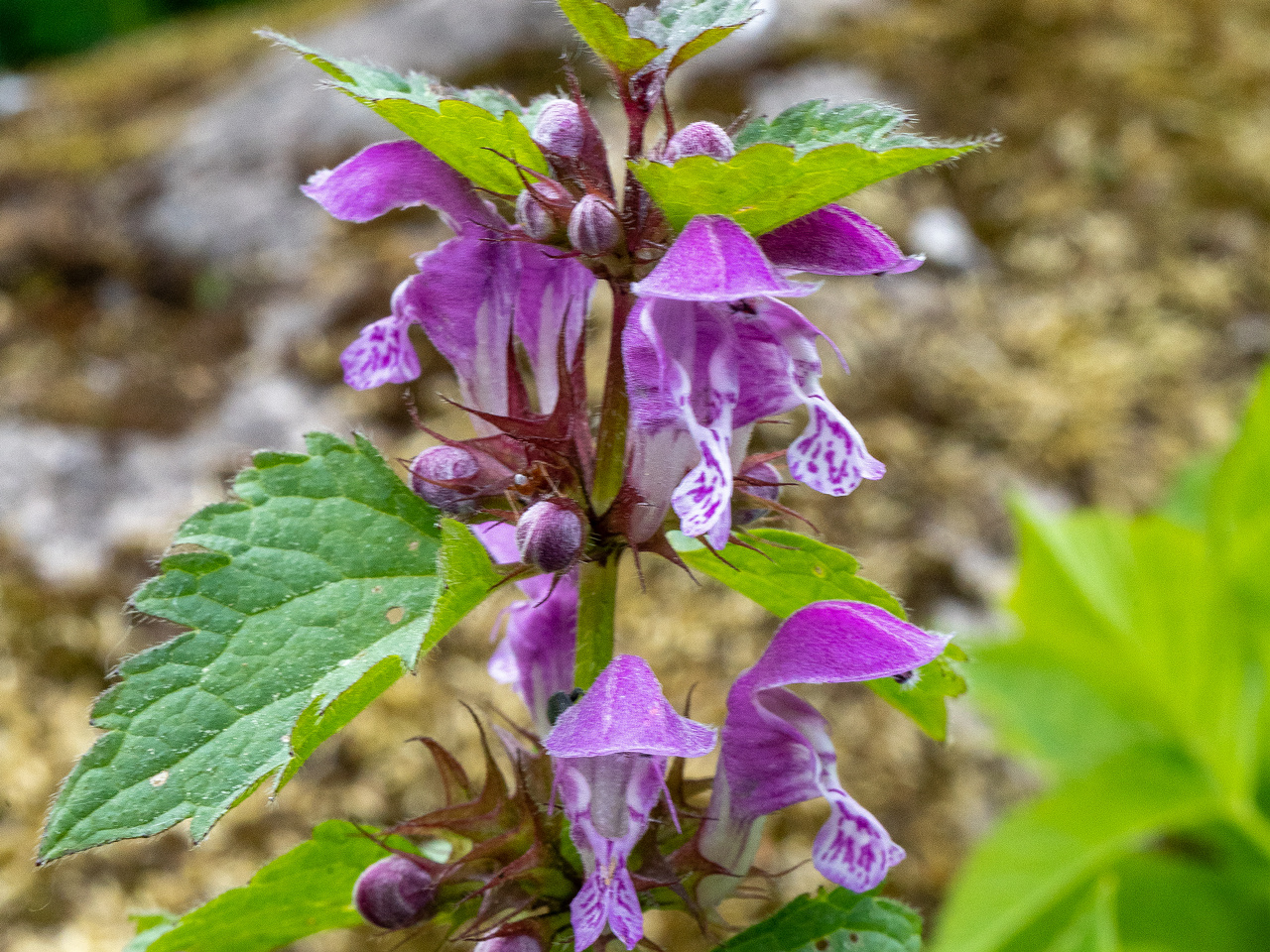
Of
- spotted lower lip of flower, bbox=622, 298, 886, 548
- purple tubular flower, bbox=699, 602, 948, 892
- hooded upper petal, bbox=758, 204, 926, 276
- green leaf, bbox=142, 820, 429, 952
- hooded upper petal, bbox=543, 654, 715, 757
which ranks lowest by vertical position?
green leaf, bbox=142, 820, 429, 952

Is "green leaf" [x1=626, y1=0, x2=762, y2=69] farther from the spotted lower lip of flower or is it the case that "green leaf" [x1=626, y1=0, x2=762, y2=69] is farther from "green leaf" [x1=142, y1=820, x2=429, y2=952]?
"green leaf" [x1=142, y1=820, x2=429, y2=952]

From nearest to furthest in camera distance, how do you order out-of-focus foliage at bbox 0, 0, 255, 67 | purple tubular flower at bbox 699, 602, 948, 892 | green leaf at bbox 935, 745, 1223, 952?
1. purple tubular flower at bbox 699, 602, 948, 892
2. green leaf at bbox 935, 745, 1223, 952
3. out-of-focus foliage at bbox 0, 0, 255, 67

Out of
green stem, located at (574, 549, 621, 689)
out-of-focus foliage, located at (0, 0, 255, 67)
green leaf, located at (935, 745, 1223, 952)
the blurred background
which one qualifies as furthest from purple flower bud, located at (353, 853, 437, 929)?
out-of-focus foliage, located at (0, 0, 255, 67)

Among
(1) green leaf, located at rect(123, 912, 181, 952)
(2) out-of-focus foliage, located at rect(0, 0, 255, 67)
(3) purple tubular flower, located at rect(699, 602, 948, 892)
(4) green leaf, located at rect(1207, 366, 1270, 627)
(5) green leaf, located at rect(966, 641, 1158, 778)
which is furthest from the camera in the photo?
(2) out-of-focus foliage, located at rect(0, 0, 255, 67)

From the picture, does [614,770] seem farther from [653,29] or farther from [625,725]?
[653,29]

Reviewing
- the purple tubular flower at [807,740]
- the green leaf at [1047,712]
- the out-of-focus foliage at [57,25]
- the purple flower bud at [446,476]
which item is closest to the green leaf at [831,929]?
the purple tubular flower at [807,740]

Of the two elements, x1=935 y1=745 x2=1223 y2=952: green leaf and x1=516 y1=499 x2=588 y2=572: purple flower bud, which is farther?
x1=935 y1=745 x2=1223 y2=952: green leaf

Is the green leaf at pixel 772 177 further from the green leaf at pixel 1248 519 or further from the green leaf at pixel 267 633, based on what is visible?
the green leaf at pixel 1248 519
